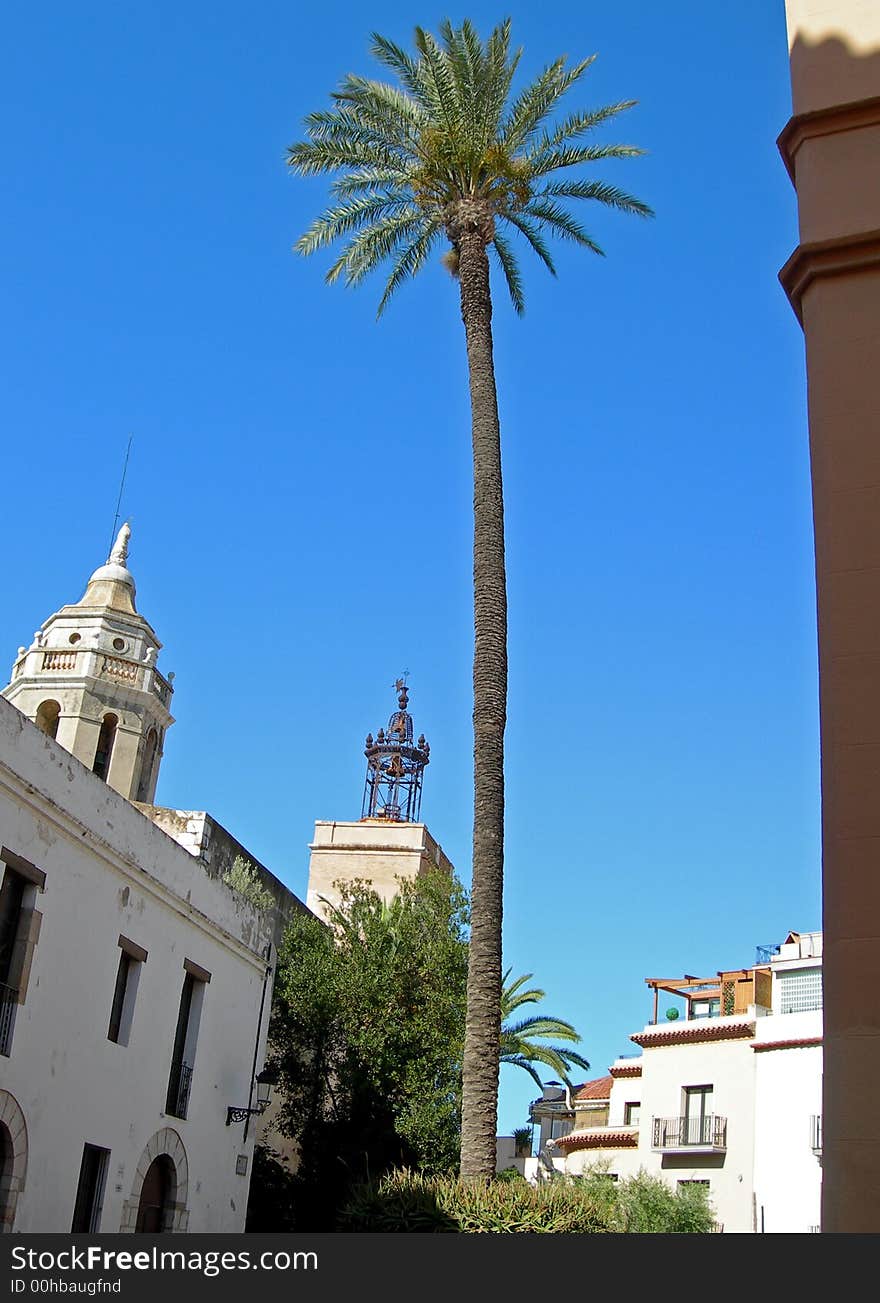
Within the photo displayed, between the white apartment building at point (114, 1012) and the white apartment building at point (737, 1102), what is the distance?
15.5 meters

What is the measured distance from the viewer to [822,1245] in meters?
5.12

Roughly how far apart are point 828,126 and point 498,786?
8.96 meters

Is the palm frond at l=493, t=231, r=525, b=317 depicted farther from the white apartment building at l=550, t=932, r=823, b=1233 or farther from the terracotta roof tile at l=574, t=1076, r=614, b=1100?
the terracotta roof tile at l=574, t=1076, r=614, b=1100

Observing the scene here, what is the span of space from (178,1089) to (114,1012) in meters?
2.18

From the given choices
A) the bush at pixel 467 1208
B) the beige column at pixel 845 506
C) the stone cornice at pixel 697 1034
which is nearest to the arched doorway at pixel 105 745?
the stone cornice at pixel 697 1034

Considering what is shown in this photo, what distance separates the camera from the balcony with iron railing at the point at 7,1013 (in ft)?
41.9

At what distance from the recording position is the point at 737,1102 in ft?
107

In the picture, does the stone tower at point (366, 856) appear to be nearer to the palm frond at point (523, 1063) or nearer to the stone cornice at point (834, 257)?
the palm frond at point (523, 1063)

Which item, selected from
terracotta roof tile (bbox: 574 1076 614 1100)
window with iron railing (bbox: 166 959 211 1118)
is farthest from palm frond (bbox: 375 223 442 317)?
terracotta roof tile (bbox: 574 1076 614 1100)

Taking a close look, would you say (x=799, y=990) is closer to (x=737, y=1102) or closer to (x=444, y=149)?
(x=737, y=1102)

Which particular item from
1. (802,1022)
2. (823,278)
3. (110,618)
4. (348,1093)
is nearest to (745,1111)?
(802,1022)

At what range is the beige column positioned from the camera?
18.7 ft

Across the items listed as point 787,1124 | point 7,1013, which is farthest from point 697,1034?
point 7,1013

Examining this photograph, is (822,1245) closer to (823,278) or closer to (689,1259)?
(689,1259)
